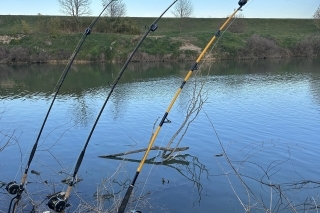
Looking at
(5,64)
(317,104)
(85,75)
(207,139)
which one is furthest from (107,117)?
(5,64)

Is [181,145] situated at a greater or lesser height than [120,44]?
lesser

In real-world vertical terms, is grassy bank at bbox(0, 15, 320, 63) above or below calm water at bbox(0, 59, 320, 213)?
above

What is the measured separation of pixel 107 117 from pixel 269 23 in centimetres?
6463

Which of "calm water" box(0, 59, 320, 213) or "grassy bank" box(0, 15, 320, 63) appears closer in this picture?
"calm water" box(0, 59, 320, 213)

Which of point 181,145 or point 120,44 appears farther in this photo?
point 120,44

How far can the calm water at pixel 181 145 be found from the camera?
8414 millimetres

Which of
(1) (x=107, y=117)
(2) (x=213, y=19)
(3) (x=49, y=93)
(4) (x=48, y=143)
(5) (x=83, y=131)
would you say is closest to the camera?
(4) (x=48, y=143)

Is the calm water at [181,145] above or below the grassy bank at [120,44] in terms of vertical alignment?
below

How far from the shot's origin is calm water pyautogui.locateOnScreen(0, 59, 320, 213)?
8.41 meters

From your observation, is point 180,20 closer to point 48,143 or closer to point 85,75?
point 85,75

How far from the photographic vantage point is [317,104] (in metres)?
17.8

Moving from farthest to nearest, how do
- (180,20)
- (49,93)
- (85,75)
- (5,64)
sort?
(180,20), (5,64), (85,75), (49,93)

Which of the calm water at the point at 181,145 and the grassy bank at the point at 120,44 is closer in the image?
the calm water at the point at 181,145

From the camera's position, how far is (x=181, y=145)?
12109 mm
